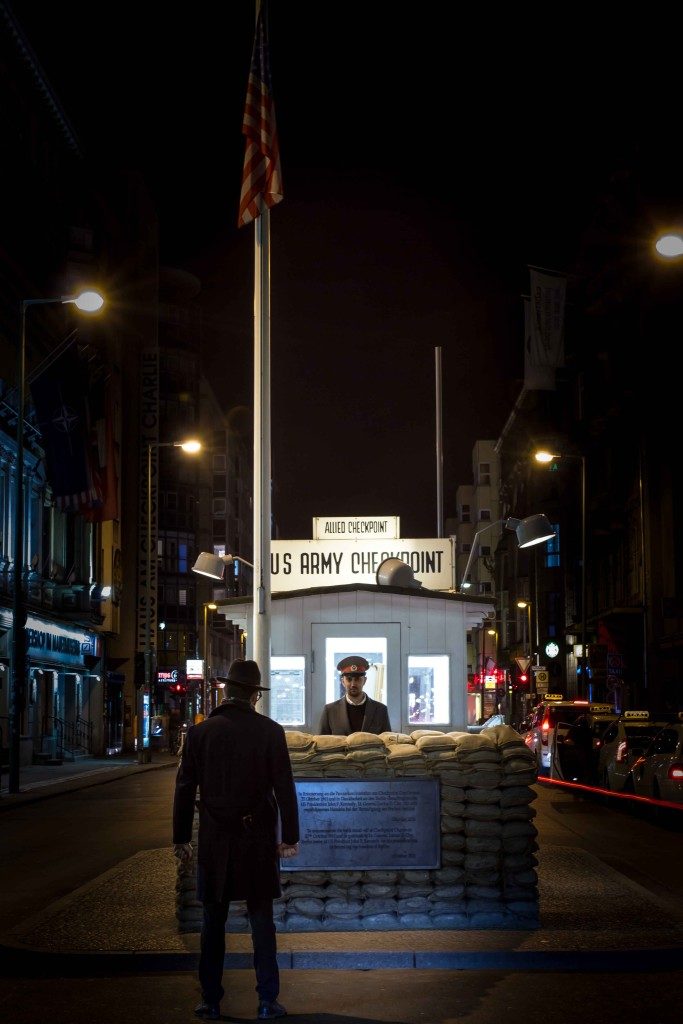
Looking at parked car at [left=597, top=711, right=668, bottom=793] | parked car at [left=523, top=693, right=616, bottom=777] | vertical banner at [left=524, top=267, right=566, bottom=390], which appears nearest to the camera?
parked car at [left=597, top=711, right=668, bottom=793]

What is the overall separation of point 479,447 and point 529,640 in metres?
32.7

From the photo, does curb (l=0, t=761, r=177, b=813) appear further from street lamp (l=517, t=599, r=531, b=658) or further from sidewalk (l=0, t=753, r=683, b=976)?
street lamp (l=517, t=599, r=531, b=658)

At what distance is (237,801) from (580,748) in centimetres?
2161

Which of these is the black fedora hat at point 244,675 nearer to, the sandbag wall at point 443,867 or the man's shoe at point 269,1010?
the man's shoe at point 269,1010

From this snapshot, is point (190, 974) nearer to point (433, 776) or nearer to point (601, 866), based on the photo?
point (433, 776)

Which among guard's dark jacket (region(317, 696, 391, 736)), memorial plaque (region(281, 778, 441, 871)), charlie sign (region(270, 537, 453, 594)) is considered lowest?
memorial plaque (region(281, 778, 441, 871))

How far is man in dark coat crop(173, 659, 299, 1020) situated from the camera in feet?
24.7

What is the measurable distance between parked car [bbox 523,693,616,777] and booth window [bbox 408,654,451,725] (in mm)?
14790

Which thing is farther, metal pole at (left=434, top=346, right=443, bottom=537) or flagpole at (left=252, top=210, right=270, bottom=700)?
metal pole at (left=434, top=346, right=443, bottom=537)

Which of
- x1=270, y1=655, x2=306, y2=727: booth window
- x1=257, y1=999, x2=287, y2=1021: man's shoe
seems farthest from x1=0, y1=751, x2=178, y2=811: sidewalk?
x1=257, y1=999, x2=287, y2=1021: man's shoe

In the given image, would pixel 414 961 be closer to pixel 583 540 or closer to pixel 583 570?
pixel 583 570

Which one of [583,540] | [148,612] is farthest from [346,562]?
[148,612]

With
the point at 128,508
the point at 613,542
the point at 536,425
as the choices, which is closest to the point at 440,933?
the point at 613,542

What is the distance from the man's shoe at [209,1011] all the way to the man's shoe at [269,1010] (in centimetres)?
24
